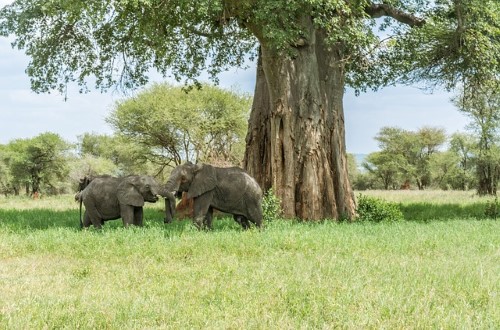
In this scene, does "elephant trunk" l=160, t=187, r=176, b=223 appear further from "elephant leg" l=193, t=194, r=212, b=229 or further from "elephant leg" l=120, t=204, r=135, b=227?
"elephant leg" l=120, t=204, r=135, b=227

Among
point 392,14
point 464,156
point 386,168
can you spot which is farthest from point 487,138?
point 386,168

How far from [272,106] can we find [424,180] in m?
63.2

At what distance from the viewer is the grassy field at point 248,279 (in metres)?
5.95

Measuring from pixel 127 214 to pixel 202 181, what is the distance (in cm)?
196

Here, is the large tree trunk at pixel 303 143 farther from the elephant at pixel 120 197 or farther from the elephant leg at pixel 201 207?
the elephant at pixel 120 197

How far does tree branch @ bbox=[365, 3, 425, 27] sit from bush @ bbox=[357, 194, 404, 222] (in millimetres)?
6269

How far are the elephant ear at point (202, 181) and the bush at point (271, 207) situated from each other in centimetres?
326

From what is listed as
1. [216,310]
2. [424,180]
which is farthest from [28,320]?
[424,180]

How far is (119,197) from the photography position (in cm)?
1286

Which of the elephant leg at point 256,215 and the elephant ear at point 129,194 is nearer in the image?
the elephant ear at point 129,194

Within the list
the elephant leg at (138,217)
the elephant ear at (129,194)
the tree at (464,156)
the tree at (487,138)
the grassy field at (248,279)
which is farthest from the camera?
the tree at (464,156)

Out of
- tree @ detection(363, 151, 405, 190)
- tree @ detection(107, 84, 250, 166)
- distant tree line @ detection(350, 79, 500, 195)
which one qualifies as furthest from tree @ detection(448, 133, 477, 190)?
tree @ detection(107, 84, 250, 166)

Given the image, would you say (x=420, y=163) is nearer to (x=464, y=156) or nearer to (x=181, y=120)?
(x=464, y=156)

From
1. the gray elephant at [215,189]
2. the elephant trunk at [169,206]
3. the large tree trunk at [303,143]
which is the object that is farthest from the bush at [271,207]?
the elephant trunk at [169,206]
